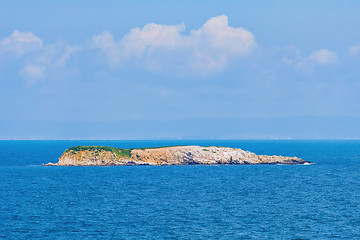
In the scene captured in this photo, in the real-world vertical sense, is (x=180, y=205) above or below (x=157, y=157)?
below

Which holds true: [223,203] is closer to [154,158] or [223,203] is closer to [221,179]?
[221,179]

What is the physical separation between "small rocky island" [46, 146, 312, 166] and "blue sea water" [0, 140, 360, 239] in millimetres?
20446

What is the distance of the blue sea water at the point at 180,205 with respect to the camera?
53469mm

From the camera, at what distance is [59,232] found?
174 feet

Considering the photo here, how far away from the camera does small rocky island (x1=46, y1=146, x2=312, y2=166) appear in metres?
136

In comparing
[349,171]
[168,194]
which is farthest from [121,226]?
[349,171]

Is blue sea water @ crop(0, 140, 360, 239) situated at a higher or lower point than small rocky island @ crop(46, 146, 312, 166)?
lower

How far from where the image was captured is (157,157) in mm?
137875

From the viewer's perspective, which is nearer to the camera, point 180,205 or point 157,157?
point 180,205

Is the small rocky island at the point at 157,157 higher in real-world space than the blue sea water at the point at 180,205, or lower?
higher

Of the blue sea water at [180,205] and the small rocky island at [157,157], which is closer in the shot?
the blue sea water at [180,205]

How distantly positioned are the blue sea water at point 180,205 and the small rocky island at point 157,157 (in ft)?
67.1

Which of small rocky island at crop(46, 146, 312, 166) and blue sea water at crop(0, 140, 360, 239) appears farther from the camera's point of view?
small rocky island at crop(46, 146, 312, 166)

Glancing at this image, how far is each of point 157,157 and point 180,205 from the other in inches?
2707
